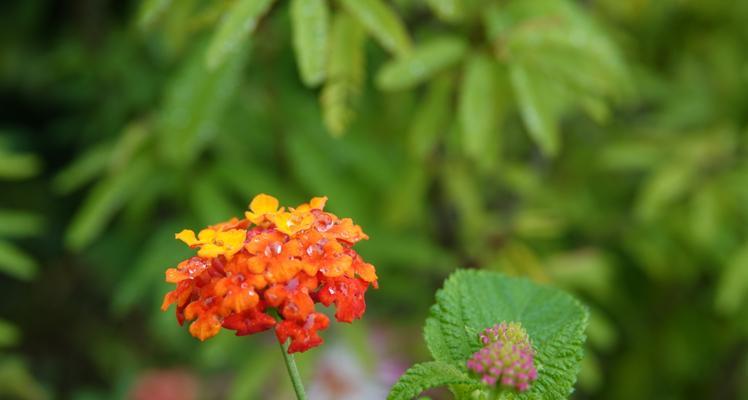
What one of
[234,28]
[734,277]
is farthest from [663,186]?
[234,28]

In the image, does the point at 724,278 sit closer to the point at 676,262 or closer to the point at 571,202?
the point at 676,262

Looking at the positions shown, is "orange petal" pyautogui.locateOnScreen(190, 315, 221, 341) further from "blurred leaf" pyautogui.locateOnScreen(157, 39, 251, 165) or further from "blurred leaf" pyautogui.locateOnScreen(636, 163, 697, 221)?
"blurred leaf" pyautogui.locateOnScreen(636, 163, 697, 221)

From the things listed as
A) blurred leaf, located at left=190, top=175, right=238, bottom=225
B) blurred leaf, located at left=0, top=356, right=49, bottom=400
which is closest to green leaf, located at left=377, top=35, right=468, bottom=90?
blurred leaf, located at left=190, top=175, right=238, bottom=225

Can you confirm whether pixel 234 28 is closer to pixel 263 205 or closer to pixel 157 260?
pixel 263 205

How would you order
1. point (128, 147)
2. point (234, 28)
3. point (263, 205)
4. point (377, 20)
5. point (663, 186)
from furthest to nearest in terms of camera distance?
point (663, 186), point (128, 147), point (377, 20), point (234, 28), point (263, 205)

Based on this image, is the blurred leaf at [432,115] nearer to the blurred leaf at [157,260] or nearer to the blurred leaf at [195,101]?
the blurred leaf at [195,101]

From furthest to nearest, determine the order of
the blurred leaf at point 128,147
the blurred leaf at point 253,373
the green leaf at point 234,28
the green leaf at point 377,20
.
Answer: the blurred leaf at point 253,373, the blurred leaf at point 128,147, the green leaf at point 377,20, the green leaf at point 234,28

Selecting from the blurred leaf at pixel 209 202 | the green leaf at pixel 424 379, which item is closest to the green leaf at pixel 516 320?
the green leaf at pixel 424 379
